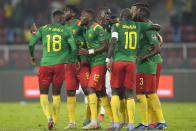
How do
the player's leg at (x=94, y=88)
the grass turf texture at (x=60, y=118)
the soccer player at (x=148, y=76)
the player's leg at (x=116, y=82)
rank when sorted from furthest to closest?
the grass turf texture at (x=60, y=118)
the soccer player at (x=148, y=76)
the player's leg at (x=94, y=88)
the player's leg at (x=116, y=82)

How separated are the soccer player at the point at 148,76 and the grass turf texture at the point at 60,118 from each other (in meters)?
0.51

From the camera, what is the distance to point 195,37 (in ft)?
77.4

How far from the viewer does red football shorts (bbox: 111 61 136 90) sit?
379 inches

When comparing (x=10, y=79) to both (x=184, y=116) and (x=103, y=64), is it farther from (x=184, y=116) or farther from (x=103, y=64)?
(x=103, y=64)

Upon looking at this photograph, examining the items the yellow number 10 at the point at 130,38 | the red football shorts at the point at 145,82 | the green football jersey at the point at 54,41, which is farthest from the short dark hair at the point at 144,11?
the green football jersey at the point at 54,41

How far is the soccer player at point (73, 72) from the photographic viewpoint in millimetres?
10383

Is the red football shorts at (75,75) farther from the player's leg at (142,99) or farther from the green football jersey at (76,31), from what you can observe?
the player's leg at (142,99)

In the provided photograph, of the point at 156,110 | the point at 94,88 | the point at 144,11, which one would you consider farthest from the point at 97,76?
the point at 144,11

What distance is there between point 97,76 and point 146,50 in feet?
4.09

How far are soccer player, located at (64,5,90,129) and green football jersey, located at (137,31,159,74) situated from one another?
1162 mm

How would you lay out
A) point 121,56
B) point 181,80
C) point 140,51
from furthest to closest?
point 181,80 < point 140,51 < point 121,56

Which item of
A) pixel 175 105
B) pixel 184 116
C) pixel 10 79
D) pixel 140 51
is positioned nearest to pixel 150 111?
pixel 140 51

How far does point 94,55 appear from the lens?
10180 mm

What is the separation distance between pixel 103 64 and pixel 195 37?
14.3m
